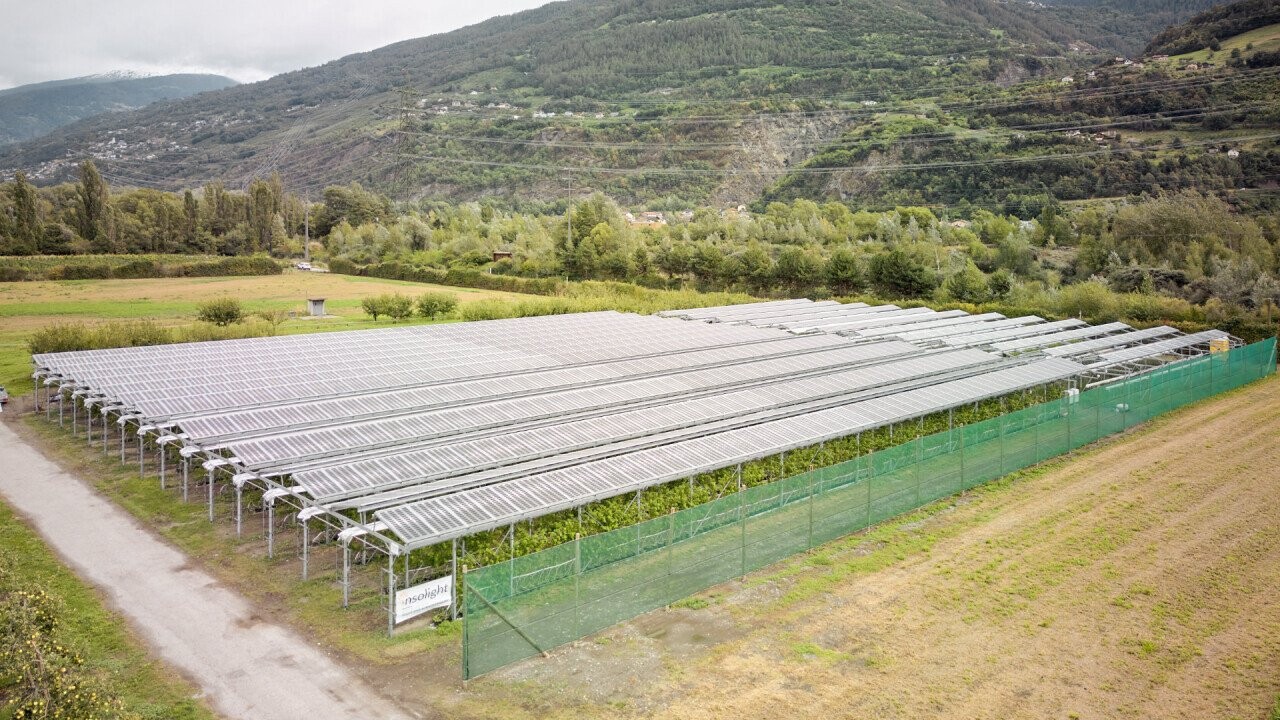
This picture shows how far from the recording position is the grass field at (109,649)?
14391mm

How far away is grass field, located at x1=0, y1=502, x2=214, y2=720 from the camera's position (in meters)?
14.4

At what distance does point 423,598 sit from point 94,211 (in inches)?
3824

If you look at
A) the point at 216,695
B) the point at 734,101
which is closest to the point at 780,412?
the point at 216,695

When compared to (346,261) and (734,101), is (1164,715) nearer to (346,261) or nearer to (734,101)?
(346,261)

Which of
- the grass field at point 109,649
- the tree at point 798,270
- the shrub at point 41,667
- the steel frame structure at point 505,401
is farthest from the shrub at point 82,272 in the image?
the shrub at point 41,667

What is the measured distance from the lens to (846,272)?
226 ft

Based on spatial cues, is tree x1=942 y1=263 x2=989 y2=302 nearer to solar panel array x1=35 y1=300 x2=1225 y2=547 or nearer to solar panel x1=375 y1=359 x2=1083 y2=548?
solar panel array x1=35 y1=300 x2=1225 y2=547

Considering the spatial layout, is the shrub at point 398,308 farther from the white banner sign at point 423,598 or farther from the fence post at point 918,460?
the white banner sign at point 423,598

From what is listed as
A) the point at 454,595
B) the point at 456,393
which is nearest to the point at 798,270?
the point at 456,393

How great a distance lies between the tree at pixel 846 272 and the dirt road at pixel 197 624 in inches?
2160

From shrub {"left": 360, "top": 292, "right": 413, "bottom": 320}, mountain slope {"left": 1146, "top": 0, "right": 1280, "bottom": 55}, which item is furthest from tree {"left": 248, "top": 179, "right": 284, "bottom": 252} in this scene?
mountain slope {"left": 1146, "top": 0, "right": 1280, "bottom": 55}

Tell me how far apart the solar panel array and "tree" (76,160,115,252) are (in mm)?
65611

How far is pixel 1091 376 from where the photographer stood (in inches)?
1547

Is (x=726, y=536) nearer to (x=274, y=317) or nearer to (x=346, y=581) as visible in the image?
(x=346, y=581)
